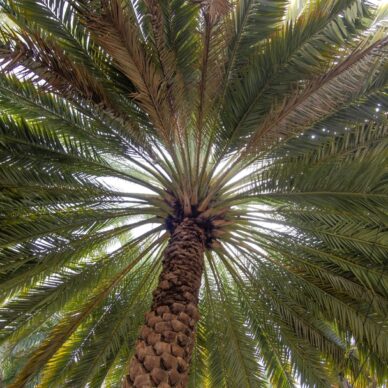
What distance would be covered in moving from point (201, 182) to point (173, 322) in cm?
226

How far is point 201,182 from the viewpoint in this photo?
5.96 m

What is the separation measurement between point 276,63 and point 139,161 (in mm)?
2386

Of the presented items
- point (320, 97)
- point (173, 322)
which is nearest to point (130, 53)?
point (320, 97)

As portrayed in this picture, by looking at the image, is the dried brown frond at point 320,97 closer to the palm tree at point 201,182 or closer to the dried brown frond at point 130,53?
the palm tree at point 201,182

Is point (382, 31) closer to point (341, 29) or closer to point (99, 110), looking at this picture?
point (341, 29)

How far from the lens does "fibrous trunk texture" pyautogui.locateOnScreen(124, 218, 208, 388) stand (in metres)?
3.79

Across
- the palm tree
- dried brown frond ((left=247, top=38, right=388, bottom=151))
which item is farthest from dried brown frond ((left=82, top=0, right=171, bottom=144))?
dried brown frond ((left=247, top=38, right=388, bottom=151))

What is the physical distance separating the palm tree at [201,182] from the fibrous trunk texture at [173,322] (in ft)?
0.06

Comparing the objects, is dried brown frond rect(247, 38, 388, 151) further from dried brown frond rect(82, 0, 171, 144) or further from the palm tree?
dried brown frond rect(82, 0, 171, 144)

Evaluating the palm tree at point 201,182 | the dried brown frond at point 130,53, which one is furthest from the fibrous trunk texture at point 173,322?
the dried brown frond at point 130,53

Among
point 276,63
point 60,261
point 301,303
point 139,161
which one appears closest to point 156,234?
point 139,161

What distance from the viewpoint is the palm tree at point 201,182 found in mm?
4285

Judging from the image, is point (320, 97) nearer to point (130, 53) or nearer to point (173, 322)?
point (130, 53)

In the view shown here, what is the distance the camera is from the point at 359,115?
5.07m
